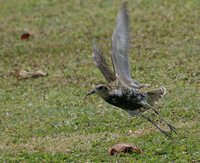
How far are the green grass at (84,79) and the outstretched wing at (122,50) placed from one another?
3.41 feet

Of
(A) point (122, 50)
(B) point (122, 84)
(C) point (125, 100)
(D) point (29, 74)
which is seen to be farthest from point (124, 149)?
(D) point (29, 74)

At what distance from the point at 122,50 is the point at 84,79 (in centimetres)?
551

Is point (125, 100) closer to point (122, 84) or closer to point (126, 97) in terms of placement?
point (126, 97)

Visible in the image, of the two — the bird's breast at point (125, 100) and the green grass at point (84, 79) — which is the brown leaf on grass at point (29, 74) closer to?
the green grass at point (84, 79)

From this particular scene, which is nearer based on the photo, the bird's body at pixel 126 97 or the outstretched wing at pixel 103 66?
the bird's body at pixel 126 97

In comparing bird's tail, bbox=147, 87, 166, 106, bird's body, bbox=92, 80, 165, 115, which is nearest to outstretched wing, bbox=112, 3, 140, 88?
bird's body, bbox=92, 80, 165, 115

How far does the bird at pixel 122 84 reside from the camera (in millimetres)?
12062

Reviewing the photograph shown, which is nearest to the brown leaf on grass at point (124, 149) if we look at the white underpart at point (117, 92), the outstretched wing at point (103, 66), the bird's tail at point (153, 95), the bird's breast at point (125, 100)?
the bird's breast at point (125, 100)

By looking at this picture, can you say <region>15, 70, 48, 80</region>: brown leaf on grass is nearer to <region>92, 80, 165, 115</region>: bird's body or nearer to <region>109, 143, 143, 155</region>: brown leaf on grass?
<region>92, 80, 165, 115</region>: bird's body

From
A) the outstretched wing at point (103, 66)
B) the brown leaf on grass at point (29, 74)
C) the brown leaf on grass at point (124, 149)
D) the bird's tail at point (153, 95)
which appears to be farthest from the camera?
the brown leaf on grass at point (29, 74)

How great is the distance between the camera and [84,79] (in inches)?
724

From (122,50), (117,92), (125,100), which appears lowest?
(125,100)

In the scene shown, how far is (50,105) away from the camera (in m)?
16.5

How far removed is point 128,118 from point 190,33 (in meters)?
7.29
